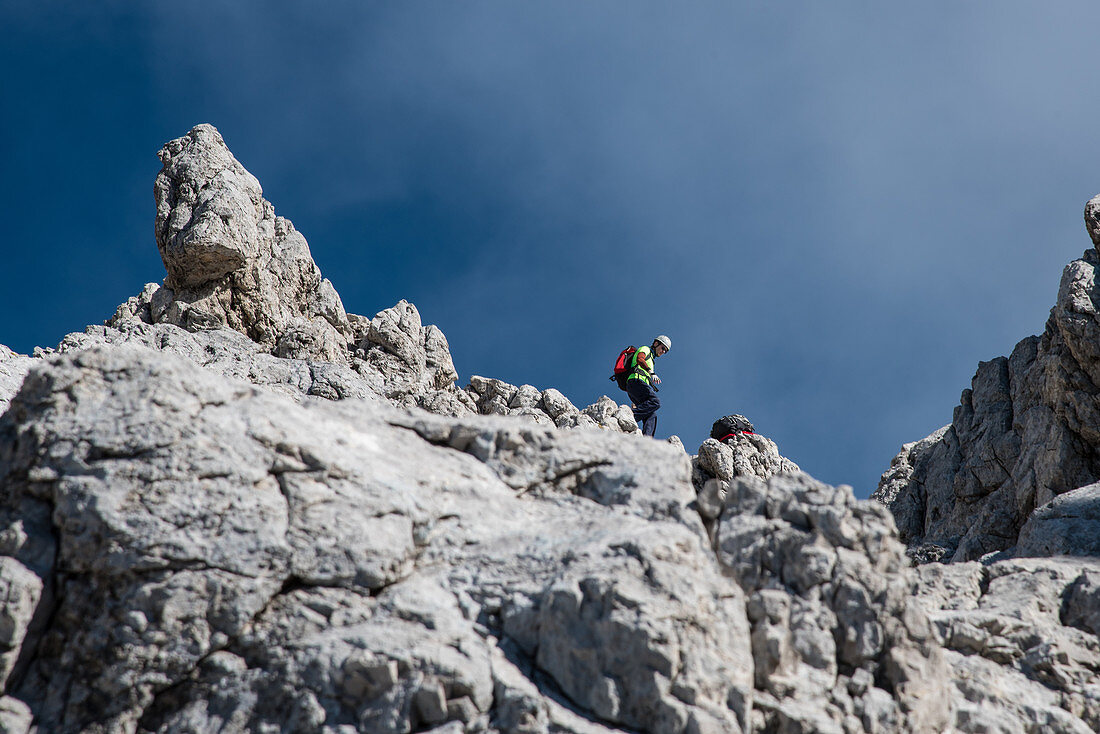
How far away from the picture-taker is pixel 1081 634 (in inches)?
490

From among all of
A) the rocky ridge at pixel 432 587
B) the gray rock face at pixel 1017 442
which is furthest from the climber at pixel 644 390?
the rocky ridge at pixel 432 587

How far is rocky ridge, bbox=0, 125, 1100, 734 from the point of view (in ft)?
30.0

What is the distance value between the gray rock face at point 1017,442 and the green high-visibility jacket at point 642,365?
9.75m

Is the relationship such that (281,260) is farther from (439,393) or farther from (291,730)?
(291,730)

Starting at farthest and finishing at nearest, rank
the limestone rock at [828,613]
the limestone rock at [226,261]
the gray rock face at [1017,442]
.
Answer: the limestone rock at [226,261], the gray rock face at [1017,442], the limestone rock at [828,613]

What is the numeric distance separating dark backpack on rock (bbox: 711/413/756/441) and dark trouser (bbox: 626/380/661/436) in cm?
453

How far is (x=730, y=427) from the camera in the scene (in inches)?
1419

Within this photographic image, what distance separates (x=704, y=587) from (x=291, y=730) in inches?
179

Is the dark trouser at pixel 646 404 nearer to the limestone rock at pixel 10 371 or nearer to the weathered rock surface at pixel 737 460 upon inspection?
the weathered rock surface at pixel 737 460

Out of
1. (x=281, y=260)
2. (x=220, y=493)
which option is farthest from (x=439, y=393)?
(x=220, y=493)

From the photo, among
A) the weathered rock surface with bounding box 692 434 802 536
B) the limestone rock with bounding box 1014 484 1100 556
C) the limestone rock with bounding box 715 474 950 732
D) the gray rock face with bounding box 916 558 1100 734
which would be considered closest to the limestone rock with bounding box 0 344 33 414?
the limestone rock with bounding box 715 474 950 732

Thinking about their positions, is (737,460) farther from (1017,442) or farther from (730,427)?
(1017,442)

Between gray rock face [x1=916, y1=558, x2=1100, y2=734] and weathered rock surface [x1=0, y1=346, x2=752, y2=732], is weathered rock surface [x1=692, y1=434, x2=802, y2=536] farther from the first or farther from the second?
weathered rock surface [x1=0, y1=346, x2=752, y2=732]

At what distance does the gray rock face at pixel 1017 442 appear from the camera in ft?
78.5
